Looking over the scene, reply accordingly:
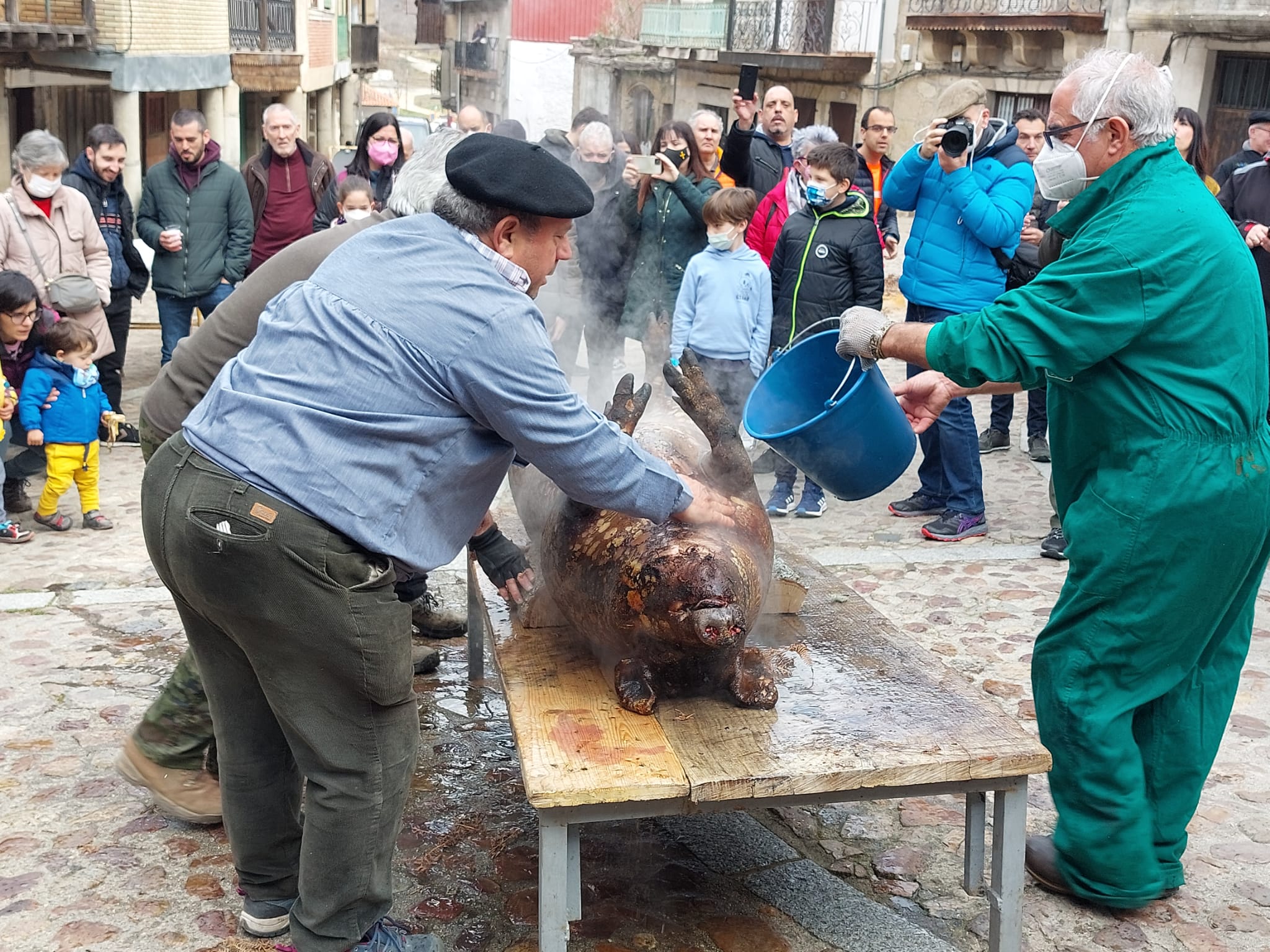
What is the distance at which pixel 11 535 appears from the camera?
6.10 m

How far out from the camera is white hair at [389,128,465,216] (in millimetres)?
3092

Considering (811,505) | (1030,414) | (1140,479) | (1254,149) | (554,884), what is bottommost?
(811,505)

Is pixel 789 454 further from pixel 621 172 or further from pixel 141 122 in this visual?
pixel 141 122

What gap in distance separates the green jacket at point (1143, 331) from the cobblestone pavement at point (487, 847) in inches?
45.9

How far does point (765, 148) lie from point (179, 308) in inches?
164

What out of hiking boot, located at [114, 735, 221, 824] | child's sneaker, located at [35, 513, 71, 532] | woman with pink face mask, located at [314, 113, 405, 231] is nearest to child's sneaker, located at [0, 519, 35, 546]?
child's sneaker, located at [35, 513, 71, 532]

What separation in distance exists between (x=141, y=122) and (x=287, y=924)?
1958 cm

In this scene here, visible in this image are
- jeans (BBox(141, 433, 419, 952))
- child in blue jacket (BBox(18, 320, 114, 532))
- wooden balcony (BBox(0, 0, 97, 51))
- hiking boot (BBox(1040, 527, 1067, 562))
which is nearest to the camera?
jeans (BBox(141, 433, 419, 952))

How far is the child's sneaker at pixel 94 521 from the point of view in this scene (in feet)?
20.7

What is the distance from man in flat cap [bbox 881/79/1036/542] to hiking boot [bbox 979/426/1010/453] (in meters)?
1.66

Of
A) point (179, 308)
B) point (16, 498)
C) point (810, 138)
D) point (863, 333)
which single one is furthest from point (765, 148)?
point (863, 333)

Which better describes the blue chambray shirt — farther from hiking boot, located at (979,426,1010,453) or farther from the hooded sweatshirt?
hiking boot, located at (979,426,1010,453)

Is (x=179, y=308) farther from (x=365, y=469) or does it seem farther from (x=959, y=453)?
(x=365, y=469)

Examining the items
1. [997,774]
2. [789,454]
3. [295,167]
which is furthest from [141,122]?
[997,774]
